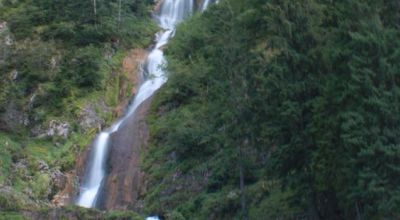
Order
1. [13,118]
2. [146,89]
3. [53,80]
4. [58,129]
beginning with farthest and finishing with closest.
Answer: [146,89], [53,80], [13,118], [58,129]

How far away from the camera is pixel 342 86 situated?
819 inches

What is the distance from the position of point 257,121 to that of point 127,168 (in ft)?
45.9

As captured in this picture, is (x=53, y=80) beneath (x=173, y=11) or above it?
beneath

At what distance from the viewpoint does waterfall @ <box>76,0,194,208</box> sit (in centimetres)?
3653

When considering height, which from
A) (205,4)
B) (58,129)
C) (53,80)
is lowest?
(58,129)

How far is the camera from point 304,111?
74.0 feet

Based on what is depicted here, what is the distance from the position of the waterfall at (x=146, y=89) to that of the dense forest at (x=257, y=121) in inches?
45.4

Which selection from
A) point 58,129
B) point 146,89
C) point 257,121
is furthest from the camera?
point 146,89

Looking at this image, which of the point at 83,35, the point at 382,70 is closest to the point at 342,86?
the point at 382,70

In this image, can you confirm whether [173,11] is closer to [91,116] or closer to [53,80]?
[53,80]

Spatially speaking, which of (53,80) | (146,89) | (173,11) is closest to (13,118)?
(53,80)

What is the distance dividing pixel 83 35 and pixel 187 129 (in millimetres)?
17909

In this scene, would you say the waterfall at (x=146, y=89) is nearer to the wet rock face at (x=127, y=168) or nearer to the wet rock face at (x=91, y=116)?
the wet rock face at (x=127, y=168)

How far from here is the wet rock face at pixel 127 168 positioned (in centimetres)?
3434
